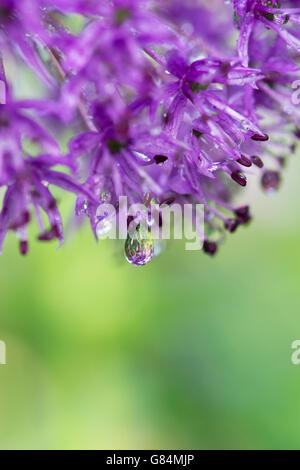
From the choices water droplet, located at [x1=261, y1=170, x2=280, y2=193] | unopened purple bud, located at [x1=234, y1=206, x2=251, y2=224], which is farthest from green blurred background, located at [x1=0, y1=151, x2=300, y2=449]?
unopened purple bud, located at [x1=234, y1=206, x2=251, y2=224]

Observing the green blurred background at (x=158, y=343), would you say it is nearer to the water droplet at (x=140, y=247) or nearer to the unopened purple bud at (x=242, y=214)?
the unopened purple bud at (x=242, y=214)

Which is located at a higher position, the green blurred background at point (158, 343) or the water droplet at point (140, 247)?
the water droplet at point (140, 247)

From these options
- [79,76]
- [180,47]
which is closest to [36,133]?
[79,76]

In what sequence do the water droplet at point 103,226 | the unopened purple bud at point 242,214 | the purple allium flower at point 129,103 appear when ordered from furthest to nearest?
1. the unopened purple bud at point 242,214
2. the water droplet at point 103,226
3. the purple allium flower at point 129,103

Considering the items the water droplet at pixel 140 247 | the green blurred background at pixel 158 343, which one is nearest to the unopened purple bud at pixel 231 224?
the water droplet at pixel 140 247

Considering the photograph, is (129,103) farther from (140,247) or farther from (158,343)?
(158,343)

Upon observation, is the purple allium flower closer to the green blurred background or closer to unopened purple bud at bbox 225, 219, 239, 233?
unopened purple bud at bbox 225, 219, 239, 233
